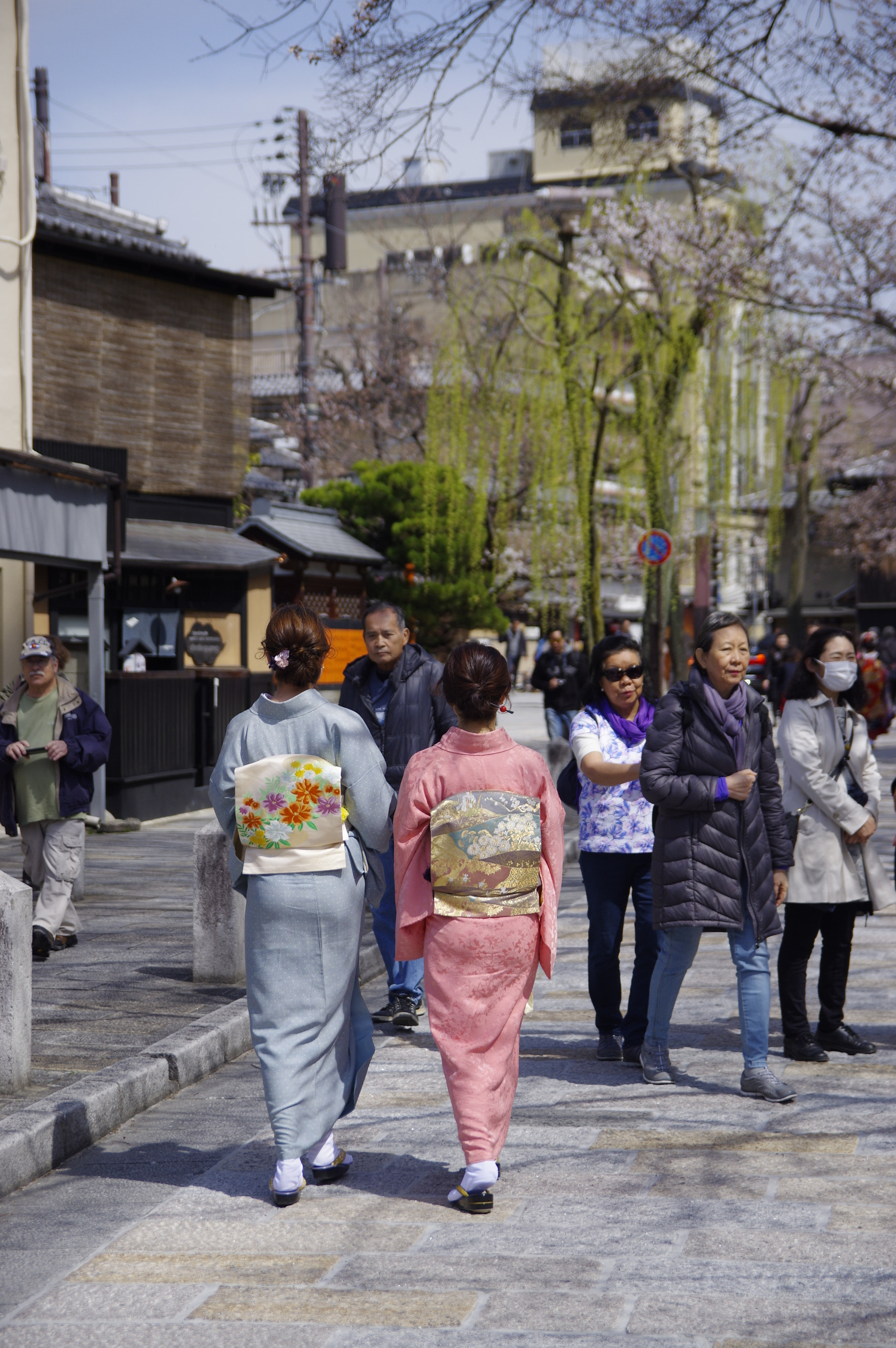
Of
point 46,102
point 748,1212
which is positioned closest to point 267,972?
point 748,1212

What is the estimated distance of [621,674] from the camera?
20.0 ft

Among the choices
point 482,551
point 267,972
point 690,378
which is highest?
point 690,378

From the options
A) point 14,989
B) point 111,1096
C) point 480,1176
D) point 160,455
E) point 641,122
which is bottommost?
point 111,1096

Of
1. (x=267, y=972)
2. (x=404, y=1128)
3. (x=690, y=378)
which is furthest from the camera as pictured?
(x=690, y=378)

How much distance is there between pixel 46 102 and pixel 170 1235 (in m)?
33.6

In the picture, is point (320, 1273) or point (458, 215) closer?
point (320, 1273)

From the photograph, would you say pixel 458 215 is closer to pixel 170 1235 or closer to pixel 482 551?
pixel 482 551

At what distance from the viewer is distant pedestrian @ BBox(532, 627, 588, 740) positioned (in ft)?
60.8

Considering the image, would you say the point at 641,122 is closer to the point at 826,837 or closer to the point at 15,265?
the point at 15,265

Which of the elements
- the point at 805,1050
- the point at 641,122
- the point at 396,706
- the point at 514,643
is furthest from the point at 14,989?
the point at 514,643

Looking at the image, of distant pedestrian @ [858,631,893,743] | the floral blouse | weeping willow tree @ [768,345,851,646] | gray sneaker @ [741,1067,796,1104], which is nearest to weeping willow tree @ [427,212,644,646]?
weeping willow tree @ [768,345,851,646]

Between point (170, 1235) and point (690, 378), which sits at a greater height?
point (690, 378)

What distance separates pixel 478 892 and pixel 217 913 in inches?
127

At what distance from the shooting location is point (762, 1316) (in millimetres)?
3500
